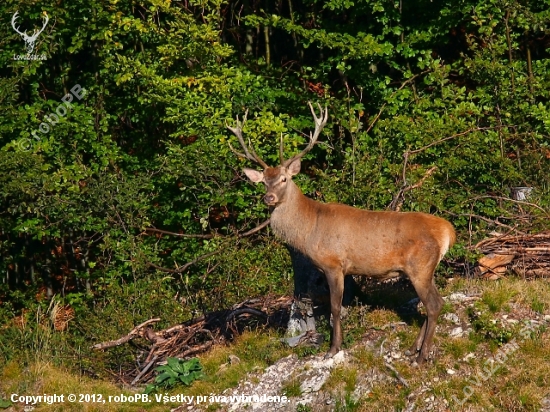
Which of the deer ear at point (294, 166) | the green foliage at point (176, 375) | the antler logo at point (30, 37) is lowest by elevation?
the green foliage at point (176, 375)

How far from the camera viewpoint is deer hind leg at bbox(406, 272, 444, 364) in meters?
9.78

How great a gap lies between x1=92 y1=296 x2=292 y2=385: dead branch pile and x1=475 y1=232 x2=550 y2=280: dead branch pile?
2.34 metres

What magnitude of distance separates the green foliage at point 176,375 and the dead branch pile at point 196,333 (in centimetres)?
49

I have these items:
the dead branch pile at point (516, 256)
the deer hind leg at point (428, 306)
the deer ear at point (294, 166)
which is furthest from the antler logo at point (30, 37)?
the deer hind leg at point (428, 306)

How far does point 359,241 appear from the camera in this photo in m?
10.1

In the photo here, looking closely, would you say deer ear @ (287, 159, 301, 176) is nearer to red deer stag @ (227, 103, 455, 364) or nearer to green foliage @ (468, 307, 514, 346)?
red deer stag @ (227, 103, 455, 364)

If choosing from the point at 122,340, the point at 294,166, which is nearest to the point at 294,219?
the point at 294,166

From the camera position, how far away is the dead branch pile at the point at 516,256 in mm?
11594

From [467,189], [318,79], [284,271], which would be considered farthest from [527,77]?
[284,271]

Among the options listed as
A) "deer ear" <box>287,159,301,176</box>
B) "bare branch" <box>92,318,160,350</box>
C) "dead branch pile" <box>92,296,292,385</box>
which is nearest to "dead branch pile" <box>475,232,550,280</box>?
"dead branch pile" <box>92,296,292,385</box>

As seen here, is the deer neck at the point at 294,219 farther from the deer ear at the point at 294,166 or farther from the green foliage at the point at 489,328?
the green foliage at the point at 489,328

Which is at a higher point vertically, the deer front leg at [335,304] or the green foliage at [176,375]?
the deer front leg at [335,304]

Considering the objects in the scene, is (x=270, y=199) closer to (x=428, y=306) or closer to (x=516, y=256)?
(x=428, y=306)

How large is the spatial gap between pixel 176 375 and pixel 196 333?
39.6 inches
